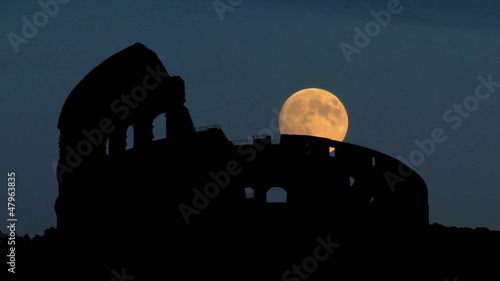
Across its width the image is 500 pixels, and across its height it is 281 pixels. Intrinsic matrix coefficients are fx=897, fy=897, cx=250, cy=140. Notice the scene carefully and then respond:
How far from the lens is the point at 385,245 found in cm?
3947

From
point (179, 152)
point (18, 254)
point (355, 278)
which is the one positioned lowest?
point (355, 278)

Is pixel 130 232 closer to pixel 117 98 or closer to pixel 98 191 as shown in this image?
pixel 98 191

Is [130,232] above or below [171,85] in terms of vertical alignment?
below

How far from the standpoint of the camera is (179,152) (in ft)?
123

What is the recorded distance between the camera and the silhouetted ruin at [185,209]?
1433 inches

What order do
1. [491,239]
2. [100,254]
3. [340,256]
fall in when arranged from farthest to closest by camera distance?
[491,239] < [340,256] < [100,254]

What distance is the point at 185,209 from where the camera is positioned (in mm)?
37219

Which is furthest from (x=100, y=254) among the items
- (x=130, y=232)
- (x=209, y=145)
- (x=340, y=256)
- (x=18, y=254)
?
(x=340, y=256)

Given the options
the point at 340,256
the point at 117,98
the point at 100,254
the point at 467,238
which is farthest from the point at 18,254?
the point at 467,238

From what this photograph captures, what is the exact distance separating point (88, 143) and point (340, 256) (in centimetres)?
1170

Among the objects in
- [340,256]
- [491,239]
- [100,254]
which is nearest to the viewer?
[100,254]

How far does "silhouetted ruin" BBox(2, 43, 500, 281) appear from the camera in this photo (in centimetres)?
3641

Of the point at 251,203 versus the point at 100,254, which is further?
the point at 251,203

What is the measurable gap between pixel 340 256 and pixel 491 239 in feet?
30.5
